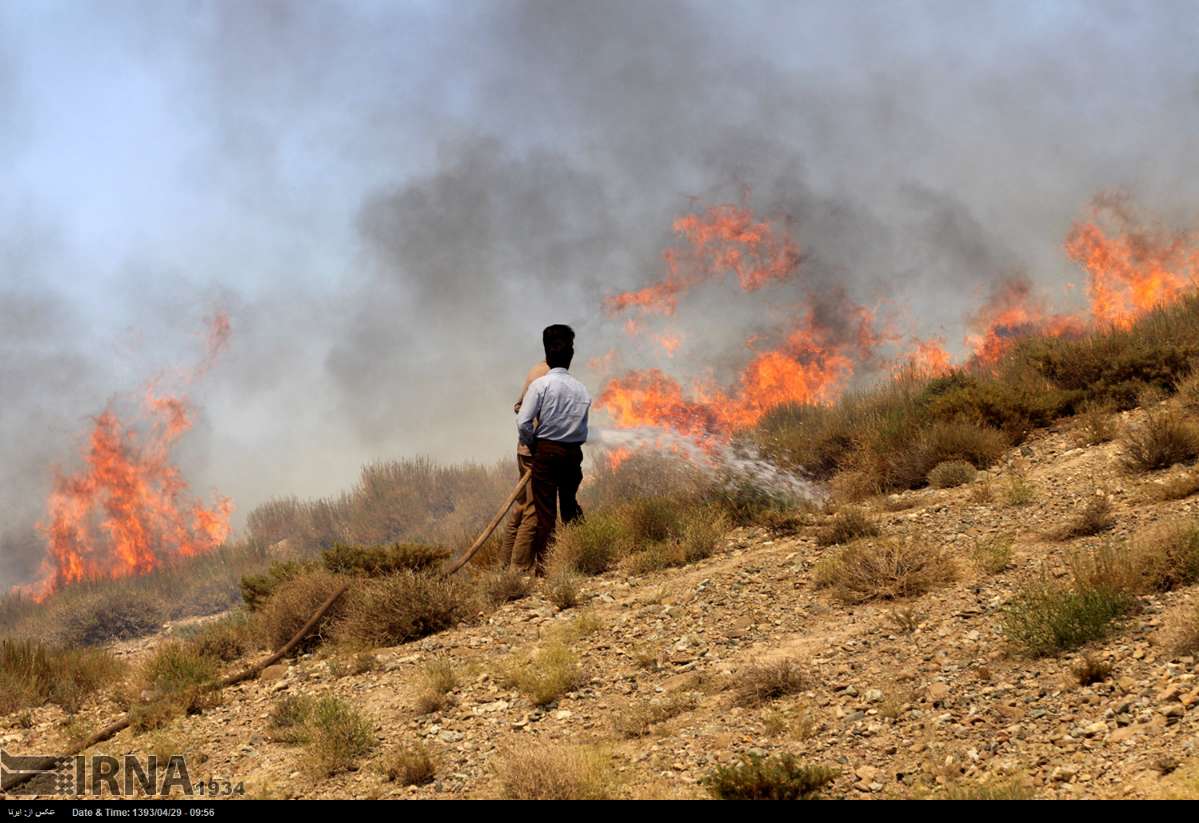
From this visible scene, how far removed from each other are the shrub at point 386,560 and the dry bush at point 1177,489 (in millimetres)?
6513

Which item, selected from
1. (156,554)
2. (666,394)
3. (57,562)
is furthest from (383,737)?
(57,562)

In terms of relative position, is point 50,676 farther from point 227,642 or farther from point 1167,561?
point 1167,561

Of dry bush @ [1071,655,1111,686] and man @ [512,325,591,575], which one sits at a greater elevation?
man @ [512,325,591,575]

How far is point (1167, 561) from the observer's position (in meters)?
7.03

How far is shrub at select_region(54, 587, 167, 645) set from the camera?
1966cm

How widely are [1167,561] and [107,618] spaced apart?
59.5ft

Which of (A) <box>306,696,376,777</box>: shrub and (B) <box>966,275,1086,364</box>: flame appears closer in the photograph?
(A) <box>306,696,376,777</box>: shrub

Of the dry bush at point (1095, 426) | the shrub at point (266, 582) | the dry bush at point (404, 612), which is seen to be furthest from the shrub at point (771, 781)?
the dry bush at point (1095, 426)

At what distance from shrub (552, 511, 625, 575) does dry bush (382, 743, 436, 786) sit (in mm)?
4163

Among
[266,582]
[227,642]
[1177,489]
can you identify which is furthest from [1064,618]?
[266,582]

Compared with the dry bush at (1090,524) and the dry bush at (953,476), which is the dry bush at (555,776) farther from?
the dry bush at (953,476)

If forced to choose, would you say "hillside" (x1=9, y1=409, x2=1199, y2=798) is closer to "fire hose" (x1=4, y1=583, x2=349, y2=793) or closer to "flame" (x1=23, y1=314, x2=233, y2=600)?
"fire hose" (x1=4, y1=583, x2=349, y2=793)

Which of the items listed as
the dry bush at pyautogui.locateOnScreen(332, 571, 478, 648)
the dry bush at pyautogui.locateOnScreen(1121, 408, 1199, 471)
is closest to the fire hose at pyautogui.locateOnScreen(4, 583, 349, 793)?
the dry bush at pyautogui.locateOnScreen(332, 571, 478, 648)

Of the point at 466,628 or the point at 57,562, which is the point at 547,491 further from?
Answer: the point at 57,562
